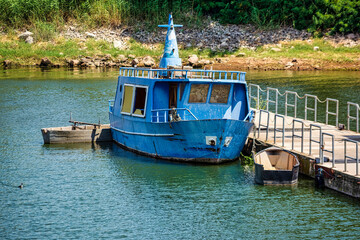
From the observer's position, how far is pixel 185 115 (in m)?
24.9

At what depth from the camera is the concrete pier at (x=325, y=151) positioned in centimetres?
1966

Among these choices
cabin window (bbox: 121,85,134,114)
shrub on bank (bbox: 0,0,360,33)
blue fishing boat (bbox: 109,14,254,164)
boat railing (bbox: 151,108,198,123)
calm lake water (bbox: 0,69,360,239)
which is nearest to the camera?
calm lake water (bbox: 0,69,360,239)

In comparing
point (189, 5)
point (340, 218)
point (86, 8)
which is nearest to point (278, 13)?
point (189, 5)

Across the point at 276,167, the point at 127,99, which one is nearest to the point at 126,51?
the point at 127,99

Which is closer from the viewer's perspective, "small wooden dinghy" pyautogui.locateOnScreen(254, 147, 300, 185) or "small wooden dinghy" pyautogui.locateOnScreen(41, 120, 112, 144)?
"small wooden dinghy" pyautogui.locateOnScreen(254, 147, 300, 185)

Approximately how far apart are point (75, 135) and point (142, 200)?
945cm

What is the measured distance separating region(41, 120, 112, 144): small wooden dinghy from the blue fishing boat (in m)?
2.86

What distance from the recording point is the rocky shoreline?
62.1 m

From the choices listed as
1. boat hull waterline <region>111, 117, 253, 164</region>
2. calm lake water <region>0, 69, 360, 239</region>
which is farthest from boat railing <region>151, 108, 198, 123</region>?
calm lake water <region>0, 69, 360, 239</region>

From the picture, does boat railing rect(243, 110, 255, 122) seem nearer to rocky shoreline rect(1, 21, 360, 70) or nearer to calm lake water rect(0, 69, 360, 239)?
calm lake water rect(0, 69, 360, 239)

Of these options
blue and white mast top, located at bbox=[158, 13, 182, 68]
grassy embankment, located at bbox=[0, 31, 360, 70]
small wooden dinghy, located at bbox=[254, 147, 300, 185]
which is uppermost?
grassy embankment, located at bbox=[0, 31, 360, 70]

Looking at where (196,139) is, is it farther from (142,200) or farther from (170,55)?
(170,55)

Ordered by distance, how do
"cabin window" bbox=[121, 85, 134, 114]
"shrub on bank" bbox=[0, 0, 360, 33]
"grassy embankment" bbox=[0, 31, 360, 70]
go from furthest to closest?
"shrub on bank" bbox=[0, 0, 360, 33] → "grassy embankment" bbox=[0, 31, 360, 70] → "cabin window" bbox=[121, 85, 134, 114]

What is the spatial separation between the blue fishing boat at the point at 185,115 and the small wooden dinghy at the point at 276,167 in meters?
1.81
